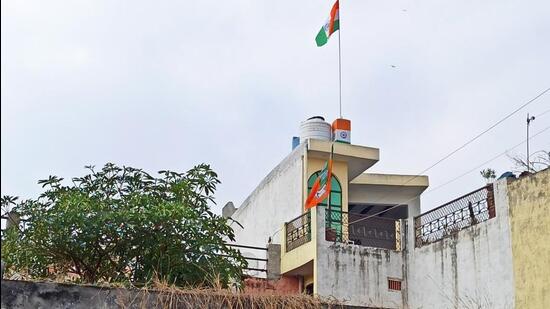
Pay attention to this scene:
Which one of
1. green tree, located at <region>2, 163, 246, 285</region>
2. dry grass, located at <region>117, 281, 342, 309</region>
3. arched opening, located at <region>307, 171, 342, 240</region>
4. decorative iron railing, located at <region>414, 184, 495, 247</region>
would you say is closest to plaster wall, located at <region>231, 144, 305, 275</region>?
arched opening, located at <region>307, 171, 342, 240</region>

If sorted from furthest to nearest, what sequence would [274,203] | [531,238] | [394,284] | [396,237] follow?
[274,203]
[396,237]
[394,284]
[531,238]

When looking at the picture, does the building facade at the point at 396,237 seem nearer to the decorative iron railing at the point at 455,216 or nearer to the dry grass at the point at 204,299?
the decorative iron railing at the point at 455,216

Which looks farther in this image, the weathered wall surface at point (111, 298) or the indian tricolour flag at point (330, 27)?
the indian tricolour flag at point (330, 27)

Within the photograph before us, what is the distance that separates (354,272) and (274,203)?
464 centimetres

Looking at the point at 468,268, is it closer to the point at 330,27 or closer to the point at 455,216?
the point at 455,216

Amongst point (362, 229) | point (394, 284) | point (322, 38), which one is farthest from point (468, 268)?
point (322, 38)

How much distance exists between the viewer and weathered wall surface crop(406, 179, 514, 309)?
1238 cm

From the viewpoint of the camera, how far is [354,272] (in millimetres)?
15008

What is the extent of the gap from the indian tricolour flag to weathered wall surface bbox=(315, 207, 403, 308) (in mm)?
4312

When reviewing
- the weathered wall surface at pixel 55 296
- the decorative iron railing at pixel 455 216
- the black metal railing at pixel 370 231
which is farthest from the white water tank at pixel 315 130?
the weathered wall surface at pixel 55 296

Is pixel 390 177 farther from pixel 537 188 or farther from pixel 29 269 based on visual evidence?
pixel 29 269

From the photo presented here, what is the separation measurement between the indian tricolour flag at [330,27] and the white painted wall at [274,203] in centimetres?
245

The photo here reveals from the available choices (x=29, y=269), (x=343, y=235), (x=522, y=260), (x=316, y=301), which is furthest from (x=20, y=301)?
(x=343, y=235)

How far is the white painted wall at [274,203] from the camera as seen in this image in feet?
58.4
